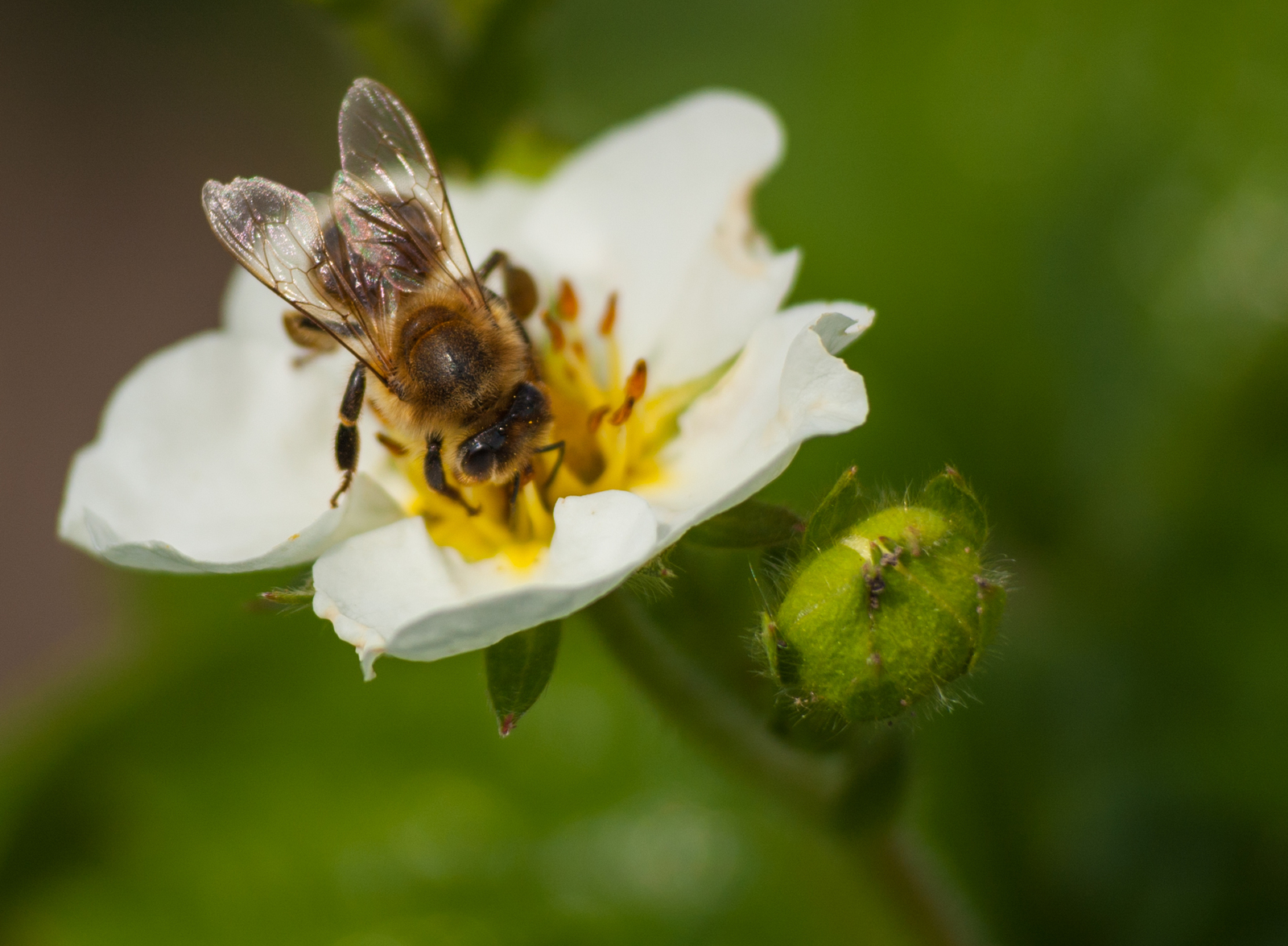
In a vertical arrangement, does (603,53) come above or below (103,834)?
above

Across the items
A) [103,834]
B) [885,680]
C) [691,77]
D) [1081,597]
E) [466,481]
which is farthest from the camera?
[691,77]

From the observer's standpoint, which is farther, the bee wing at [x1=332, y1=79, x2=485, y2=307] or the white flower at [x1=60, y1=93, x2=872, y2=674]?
the bee wing at [x1=332, y1=79, x2=485, y2=307]

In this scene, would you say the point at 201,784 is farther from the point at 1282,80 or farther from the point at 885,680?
the point at 1282,80

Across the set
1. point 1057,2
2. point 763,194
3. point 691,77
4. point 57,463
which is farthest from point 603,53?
point 57,463

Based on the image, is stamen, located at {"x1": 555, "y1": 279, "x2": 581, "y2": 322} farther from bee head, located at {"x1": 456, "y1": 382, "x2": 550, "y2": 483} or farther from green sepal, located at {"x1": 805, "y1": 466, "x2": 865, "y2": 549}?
green sepal, located at {"x1": 805, "y1": 466, "x2": 865, "y2": 549}

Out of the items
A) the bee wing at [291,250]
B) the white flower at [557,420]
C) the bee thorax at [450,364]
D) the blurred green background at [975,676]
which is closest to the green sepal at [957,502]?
the white flower at [557,420]

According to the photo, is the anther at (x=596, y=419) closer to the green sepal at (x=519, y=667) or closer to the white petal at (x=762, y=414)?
the white petal at (x=762, y=414)

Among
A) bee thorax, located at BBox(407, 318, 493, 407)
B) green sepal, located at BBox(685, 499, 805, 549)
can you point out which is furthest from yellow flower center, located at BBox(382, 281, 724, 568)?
green sepal, located at BBox(685, 499, 805, 549)
